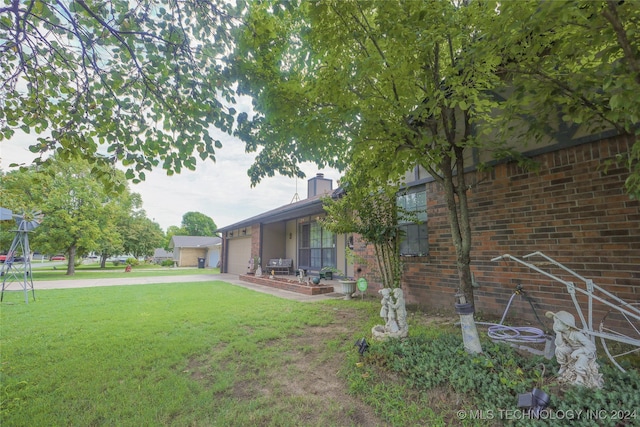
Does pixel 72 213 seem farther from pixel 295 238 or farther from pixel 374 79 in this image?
pixel 374 79

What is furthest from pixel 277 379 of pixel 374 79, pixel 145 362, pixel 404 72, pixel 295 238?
pixel 295 238

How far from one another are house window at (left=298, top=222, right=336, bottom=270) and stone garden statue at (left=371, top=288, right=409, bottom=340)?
7070 millimetres

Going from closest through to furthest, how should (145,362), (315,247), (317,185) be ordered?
(145,362) → (315,247) → (317,185)

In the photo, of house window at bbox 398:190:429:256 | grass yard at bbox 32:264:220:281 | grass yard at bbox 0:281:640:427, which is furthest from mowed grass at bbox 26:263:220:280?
house window at bbox 398:190:429:256

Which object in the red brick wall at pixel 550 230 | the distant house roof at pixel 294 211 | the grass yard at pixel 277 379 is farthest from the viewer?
the distant house roof at pixel 294 211

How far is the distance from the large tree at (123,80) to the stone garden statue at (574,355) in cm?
375

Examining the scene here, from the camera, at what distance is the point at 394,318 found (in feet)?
12.5

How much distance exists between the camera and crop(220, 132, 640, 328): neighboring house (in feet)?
10.9

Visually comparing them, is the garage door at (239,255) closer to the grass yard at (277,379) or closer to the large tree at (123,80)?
the grass yard at (277,379)

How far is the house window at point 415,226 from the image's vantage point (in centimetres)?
570

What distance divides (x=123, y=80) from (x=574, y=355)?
18.1ft

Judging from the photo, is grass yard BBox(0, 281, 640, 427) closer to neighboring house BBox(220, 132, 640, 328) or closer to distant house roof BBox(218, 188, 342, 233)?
neighboring house BBox(220, 132, 640, 328)

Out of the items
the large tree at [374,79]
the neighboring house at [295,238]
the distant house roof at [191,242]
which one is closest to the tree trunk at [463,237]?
the large tree at [374,79]

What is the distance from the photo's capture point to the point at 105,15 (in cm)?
339
